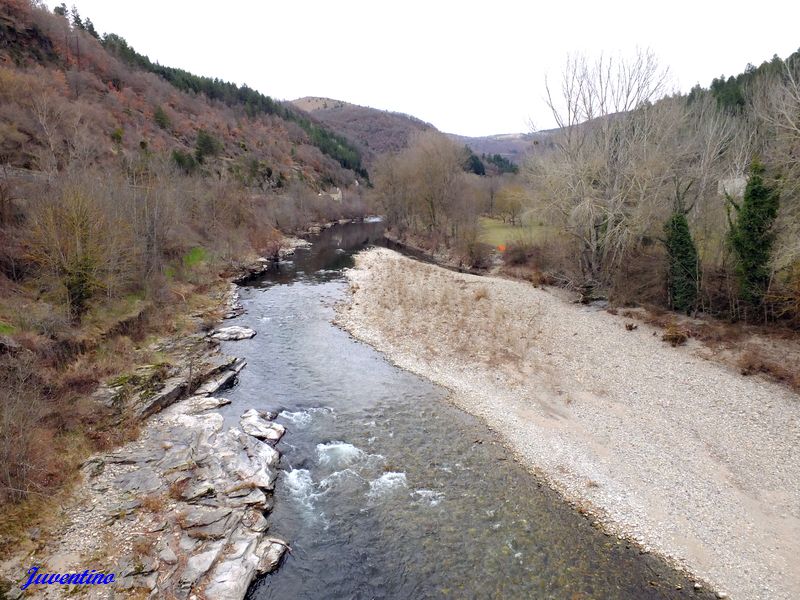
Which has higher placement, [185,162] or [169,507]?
[185,162]

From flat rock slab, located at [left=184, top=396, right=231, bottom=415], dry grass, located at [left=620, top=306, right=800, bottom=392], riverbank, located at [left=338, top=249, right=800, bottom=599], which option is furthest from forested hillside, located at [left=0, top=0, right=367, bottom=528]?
dry grass, located at [left=620, top=306, right=800, bottom=392]

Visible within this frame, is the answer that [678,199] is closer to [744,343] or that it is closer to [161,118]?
[744,343]

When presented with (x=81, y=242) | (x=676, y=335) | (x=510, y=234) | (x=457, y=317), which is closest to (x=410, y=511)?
(x=457, y=317)

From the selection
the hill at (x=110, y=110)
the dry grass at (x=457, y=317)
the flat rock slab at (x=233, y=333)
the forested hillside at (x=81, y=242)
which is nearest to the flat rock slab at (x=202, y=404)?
the forested hillside at (x=81, y=242)

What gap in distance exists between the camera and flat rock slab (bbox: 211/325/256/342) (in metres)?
19.6

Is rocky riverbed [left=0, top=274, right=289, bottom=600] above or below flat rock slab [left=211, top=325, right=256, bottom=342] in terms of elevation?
below

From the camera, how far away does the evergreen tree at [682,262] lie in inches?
776

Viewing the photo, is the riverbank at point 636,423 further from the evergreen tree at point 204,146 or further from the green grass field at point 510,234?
the evergreen tree at point 204,146

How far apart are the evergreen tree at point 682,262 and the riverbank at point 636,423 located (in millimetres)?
2420

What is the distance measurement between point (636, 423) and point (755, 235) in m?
10.3

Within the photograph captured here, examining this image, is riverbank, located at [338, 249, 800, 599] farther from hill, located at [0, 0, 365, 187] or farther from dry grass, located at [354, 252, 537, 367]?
hill, located at [0, 0, 365, 187]

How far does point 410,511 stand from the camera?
9570 millimetres

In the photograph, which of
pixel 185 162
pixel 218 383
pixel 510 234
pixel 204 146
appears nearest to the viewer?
pixel 218 383

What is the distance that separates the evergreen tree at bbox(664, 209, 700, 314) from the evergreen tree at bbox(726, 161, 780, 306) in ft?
6.69
